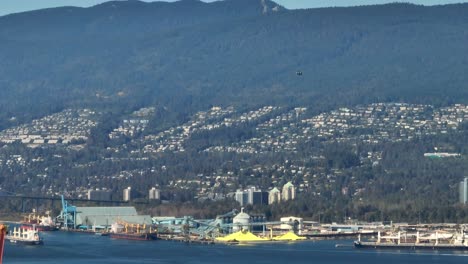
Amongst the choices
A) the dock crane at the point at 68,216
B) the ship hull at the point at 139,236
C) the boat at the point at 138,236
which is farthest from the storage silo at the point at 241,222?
the dock crane at the point at 68,216

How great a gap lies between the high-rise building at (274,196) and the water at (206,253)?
26.9 meters

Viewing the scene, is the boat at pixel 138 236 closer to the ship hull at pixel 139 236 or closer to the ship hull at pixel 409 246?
the ship hull at pixel 139 236

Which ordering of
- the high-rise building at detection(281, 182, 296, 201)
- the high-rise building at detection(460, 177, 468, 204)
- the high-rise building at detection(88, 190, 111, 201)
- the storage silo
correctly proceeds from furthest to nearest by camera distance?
the high-rise building at detection(88, 190, 111, 201) → the high-rise building at detection(281, 182, 296, 201) → the high-rise building at detection(460, 177, 468, 204) → the storage silo

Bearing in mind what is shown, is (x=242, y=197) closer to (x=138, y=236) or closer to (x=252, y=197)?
(x=252, y=197)

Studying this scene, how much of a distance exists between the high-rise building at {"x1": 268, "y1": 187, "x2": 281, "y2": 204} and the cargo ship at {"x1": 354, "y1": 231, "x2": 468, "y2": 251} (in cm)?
3052

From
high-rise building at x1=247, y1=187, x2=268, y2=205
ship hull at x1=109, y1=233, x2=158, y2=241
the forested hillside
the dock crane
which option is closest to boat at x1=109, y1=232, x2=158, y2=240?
ship hull at x1=109, y1=233, x2=158, y2=241

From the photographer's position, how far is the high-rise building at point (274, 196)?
371ft

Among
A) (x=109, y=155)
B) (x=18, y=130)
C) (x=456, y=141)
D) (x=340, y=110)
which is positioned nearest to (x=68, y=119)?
(x=18, y=130)

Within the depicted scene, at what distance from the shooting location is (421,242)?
261ft

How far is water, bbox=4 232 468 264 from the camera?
67.0 metres

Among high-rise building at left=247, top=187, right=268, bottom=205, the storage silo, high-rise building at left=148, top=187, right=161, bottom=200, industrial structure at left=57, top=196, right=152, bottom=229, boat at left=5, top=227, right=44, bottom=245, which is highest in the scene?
high-rise building at left=148, top=187, right=161, bottom=200

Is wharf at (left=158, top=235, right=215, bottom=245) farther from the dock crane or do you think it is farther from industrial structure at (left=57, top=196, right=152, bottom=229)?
the dock crane

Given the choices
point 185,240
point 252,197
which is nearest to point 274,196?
point 252,197

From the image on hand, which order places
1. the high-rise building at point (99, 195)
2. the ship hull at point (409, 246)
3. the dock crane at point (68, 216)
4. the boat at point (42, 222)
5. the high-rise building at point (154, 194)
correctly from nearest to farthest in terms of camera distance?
the ship hull at point (409, 246)
the boat at point (42, 222)
the dock crane at point (68, 216)
the high-rise building at point (154, 194)
the high-rise building at point (99, 195)
